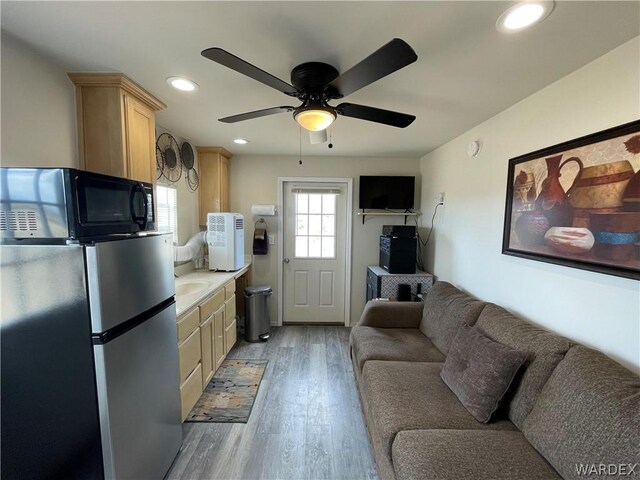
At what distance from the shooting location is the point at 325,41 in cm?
128

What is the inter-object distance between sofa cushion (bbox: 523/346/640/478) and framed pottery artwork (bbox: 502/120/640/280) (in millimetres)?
457

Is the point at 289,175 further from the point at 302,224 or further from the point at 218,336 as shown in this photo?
the point at 218,336

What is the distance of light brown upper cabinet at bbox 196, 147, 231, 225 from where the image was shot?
3293 millimetres

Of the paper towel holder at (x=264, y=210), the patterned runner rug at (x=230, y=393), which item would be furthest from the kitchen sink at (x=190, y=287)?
the paper towel holder at (x=264, y=210)

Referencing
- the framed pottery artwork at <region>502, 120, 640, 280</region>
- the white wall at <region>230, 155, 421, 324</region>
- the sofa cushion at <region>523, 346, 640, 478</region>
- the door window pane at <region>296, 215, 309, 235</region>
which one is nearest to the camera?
the sofa cushion at <region>523, 346, 640, 478</region>

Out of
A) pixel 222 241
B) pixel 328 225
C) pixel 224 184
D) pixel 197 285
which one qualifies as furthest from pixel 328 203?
pixel 197 285

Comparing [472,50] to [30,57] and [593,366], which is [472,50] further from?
[30,57]

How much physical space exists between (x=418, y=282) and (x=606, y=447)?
86.9 inches

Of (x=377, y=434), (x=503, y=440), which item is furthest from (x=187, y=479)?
(x=503, y=440)

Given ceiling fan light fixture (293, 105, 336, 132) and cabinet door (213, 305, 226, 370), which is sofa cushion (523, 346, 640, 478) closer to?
ceiling fan light fixture (293, 105, 336, 132)

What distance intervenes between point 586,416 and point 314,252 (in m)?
3.04

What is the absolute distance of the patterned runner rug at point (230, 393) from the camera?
2.11 metres

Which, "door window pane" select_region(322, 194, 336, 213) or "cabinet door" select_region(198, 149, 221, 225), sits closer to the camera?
"cabinet door" select_region(198, 149, 221, 225)

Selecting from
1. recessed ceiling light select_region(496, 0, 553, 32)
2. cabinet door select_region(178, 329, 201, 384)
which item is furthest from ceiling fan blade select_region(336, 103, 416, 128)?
cabinet door select_region(178, 329, 201, 384)
